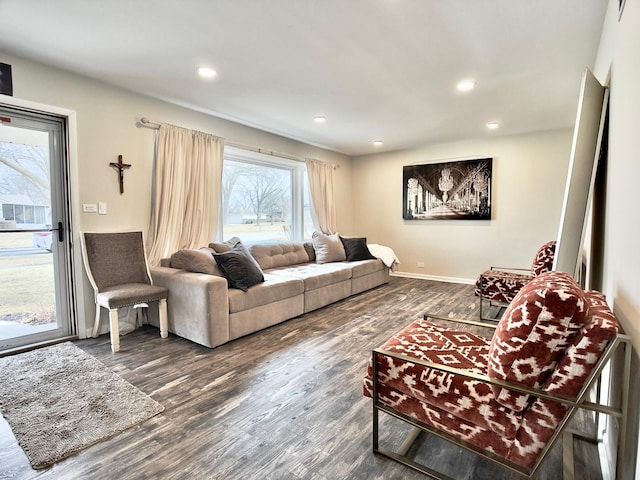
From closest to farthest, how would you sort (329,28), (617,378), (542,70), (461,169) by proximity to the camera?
(617,378)
(329,28)
(542,70)
(461,169)

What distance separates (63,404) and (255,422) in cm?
122

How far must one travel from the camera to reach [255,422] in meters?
Result: 1.86

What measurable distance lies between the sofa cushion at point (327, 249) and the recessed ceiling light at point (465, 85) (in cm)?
267

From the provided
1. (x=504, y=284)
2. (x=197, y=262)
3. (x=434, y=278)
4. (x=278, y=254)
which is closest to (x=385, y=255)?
(x=434, y=278)

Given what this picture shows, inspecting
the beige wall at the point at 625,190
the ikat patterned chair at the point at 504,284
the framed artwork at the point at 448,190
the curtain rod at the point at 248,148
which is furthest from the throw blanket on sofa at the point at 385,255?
the beige wall at the point at 625,190

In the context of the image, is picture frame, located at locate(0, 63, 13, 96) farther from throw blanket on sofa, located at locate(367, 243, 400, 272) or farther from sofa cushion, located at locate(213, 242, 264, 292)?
throw blanket on sofa, located at locate(367, 243, 400, 272)

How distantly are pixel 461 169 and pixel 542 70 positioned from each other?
8.76ft

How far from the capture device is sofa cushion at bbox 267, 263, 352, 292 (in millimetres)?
3928

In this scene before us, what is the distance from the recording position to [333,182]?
6.27 m

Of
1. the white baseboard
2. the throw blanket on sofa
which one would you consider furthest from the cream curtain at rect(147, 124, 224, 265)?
the white baseboard

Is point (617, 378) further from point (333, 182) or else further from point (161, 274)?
point (333, 182)

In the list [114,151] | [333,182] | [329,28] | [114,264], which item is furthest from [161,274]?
[333,182]

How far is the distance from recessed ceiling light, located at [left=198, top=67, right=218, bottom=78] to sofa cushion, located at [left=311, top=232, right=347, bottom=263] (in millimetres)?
2769

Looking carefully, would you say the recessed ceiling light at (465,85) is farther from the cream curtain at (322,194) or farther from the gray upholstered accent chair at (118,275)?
the gray upholstered accent chair at (118,275)
